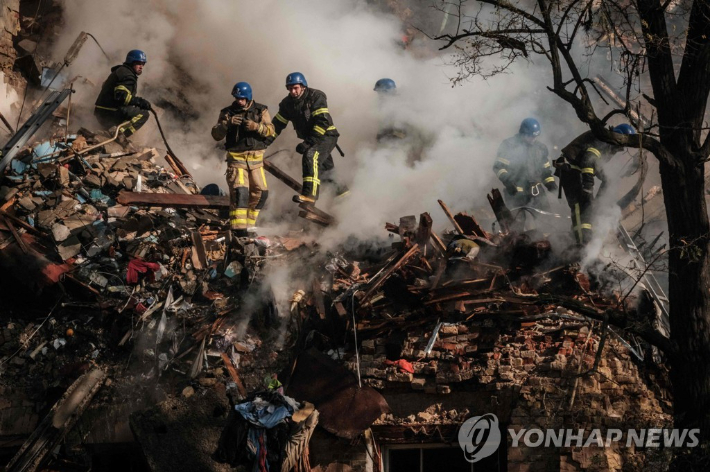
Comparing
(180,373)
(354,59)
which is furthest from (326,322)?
(354,59)

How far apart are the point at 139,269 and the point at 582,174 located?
5173 millimetres

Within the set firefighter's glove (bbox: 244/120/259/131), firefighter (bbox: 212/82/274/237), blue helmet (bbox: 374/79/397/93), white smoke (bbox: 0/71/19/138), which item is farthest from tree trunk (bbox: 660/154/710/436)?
white smoke (bbox: 0/71/19/138)

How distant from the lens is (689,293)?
616 centimetres

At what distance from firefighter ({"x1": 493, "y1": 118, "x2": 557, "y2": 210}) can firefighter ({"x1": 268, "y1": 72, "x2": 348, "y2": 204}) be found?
2.23 meters

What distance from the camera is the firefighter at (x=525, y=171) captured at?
9.43 metres

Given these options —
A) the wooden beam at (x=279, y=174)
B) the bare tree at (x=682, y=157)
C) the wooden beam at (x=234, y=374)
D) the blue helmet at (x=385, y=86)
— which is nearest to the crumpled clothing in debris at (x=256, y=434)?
the wooden beam at (x=234, y=374)

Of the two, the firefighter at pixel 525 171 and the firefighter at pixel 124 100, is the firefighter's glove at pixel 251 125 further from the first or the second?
the firefighter at pixel 525 171

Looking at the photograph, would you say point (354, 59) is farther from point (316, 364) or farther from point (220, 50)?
point (316, 364)

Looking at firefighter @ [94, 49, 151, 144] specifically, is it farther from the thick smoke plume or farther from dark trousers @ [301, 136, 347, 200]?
dark trousers @ [301, 136, 347, 200]

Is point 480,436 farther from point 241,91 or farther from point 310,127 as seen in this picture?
point 241,91

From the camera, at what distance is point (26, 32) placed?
41.7 feet

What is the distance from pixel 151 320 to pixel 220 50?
7.07 meters

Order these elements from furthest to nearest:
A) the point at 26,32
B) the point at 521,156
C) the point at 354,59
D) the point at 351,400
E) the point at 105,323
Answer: the point at 354,59, the point at 26,32, the point at 521,156, the point at 105,323, the point at 351,400

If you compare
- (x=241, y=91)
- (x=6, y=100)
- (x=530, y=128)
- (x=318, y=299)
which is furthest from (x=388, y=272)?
(x=6, y=100)
